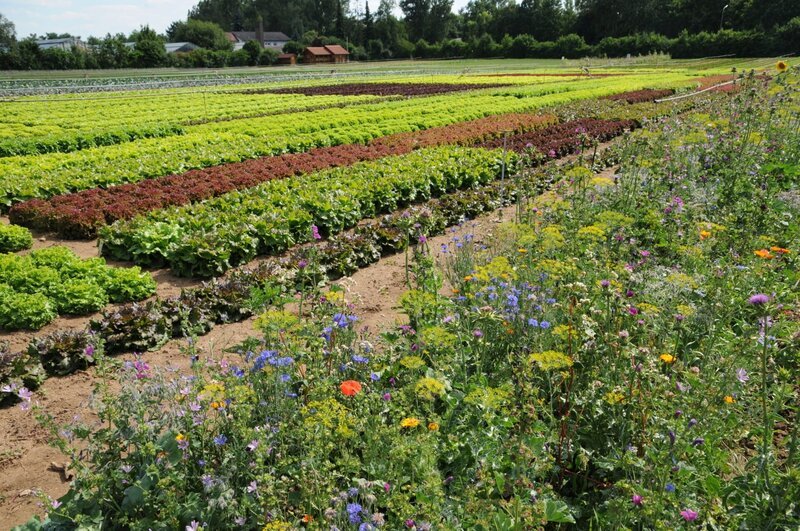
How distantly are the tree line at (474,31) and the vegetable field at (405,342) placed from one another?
4900 cm

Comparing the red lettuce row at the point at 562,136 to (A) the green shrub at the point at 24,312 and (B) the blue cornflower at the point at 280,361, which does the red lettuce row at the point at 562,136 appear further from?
(B) the blue cornflower at the point at 280,361

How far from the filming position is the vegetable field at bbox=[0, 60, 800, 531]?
2631 millimetres

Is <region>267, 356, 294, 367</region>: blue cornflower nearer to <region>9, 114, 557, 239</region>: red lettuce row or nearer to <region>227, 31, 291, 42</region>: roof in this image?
<region>9, 114, 557, 239</region>: red lettuce row

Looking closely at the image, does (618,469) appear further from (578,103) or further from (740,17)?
(740,17)

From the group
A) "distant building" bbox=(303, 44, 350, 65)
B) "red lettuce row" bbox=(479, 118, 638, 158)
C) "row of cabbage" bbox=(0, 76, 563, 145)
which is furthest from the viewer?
"distant building" bbox=(303, 44, 350, 65)

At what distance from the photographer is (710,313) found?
392 cm

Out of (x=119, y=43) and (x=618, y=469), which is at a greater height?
(x=119, y=43)

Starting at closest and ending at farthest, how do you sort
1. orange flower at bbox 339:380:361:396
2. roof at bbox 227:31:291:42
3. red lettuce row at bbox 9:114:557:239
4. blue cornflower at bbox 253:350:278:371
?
1. orange flower at bbox 339:380:361:396
2. blue cornflower at bbox 253:350:278:371
3. red lettuce row at bbox 9:114:557:239
4. roof at bbox 227:31:291:42

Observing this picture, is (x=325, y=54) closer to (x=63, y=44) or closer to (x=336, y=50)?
(x=336, y=50)

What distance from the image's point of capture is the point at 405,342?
406cm

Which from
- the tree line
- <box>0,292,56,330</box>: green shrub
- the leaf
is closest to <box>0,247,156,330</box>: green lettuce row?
<box>0,292,56,330</box>: green shrub

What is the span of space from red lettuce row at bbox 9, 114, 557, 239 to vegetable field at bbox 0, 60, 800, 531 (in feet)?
0.25

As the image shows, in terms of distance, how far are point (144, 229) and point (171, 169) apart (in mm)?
4870

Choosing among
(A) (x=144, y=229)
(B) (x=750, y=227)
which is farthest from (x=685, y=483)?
(A) (x=144, y=229)
